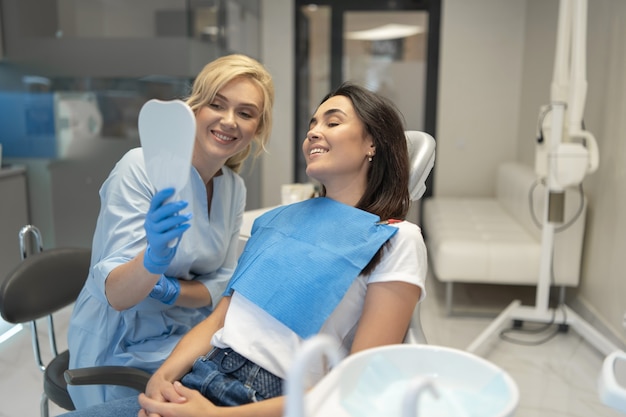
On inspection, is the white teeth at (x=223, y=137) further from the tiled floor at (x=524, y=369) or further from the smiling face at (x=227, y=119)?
the tiled floor at (x=524, y=369)

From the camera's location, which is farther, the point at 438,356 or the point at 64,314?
the point at 64,314

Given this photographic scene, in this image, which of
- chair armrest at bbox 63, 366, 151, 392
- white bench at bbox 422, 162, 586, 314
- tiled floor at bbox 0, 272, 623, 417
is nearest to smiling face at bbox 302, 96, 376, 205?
chair armrest at bbox 63, 366, 151, 392

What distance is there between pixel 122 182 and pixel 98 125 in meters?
2.31

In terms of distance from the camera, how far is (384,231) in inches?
46.6

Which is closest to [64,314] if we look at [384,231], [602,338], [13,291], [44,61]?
[44,61]

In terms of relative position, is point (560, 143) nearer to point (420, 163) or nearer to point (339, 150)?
point (420, 163)

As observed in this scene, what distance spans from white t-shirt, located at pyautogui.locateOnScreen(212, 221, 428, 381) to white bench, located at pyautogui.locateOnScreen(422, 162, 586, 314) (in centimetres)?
217

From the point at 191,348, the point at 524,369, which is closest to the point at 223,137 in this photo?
the point at 191,348

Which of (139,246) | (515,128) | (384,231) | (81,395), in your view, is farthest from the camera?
(515,128)

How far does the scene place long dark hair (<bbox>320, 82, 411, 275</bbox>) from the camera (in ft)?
4.37

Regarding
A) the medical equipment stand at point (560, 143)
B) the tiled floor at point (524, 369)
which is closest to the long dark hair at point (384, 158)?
the tiled floor at point (524, 369)

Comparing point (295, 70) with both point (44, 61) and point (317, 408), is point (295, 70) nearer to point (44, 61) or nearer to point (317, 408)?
point (44, 61)

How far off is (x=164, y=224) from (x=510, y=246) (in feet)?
8.61

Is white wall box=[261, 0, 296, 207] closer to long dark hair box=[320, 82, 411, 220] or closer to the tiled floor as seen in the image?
the tiled floor
